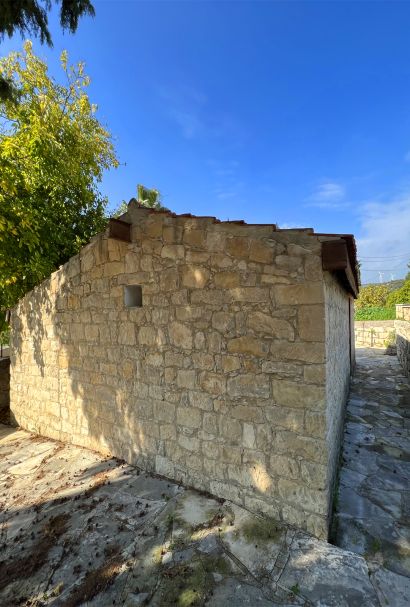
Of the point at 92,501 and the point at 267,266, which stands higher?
the point at 267,266

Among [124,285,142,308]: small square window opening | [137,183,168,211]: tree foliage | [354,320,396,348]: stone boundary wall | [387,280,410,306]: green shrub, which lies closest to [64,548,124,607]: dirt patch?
[124,285,142,308]: small square window opening

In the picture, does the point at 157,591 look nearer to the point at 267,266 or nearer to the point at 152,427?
the point at 152,427

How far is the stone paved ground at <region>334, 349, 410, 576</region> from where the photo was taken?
8.68 feet

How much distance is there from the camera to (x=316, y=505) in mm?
2686

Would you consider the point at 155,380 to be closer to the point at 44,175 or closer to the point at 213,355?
the point at 213,355

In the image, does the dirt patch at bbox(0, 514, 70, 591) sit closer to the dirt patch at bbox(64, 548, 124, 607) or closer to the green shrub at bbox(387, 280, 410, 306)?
the dirt patch at bbox(64, 548, 124, 607)

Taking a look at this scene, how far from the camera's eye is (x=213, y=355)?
3307 millimetres

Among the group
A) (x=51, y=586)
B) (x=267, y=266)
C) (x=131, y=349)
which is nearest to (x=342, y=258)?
(x=267, y=266)

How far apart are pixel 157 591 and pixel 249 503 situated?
1155 millimetres

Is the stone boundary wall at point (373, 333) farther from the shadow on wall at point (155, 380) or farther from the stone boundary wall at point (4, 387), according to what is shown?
the stone boundary wall at point (4, 387)

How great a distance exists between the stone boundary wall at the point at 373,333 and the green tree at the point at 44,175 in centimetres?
1593

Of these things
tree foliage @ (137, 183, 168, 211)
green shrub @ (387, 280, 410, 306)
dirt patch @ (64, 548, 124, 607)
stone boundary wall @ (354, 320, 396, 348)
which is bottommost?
dirt patch @ (64, 548, 124, 607)

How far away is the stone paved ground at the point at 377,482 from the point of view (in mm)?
2647

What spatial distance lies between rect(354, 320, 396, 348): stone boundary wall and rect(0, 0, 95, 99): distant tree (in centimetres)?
1764
